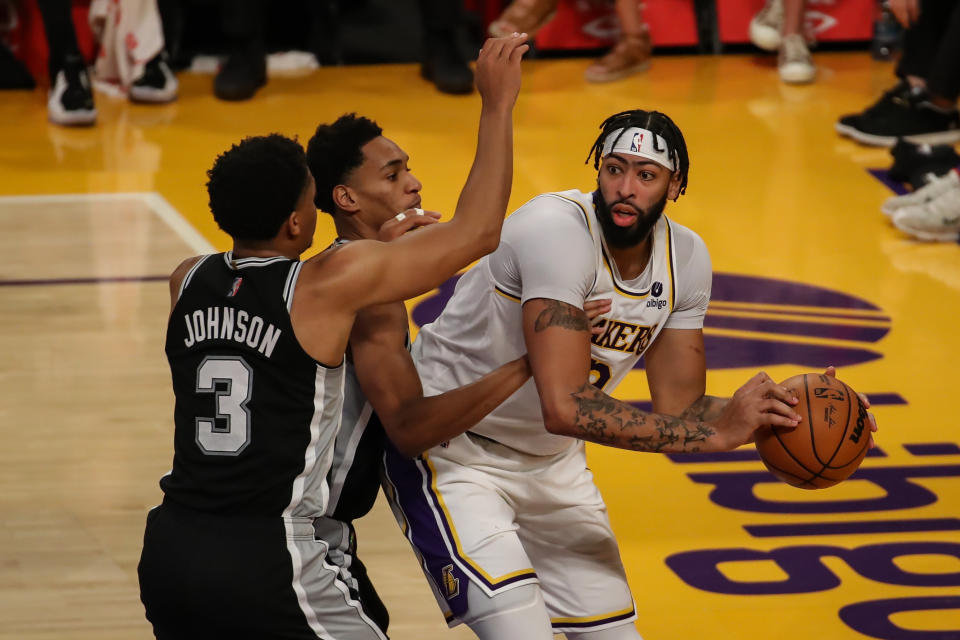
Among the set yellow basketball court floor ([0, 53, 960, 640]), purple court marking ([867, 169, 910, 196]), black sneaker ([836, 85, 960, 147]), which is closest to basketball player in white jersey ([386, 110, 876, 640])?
yellow basketball court floor ([0, 53, 960, 640])

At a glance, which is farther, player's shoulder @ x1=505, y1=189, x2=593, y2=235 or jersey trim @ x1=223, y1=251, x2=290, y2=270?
player's shoulder @ x1=505, y1=189, x2=593, y2=235

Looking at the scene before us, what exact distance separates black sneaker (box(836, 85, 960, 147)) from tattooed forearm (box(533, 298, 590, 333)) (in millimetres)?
6101

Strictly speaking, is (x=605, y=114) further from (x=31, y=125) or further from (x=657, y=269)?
(x=657, y=269)

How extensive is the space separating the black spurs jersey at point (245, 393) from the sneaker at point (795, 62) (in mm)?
7779

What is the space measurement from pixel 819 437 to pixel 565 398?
2.19ft

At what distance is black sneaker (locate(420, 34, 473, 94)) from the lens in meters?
9.80

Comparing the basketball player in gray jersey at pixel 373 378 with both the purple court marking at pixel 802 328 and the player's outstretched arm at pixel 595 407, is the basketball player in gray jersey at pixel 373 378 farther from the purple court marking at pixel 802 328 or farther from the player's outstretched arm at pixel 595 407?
the purple court marking at pixel 802 328

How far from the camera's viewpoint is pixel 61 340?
20.5 feet

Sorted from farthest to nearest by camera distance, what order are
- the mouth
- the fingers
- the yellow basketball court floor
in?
the yellow basketball court floor
the mouth
the fingers

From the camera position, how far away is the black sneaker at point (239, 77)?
955cm

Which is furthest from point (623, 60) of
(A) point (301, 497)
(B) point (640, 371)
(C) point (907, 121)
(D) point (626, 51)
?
(A) point (301, 497)

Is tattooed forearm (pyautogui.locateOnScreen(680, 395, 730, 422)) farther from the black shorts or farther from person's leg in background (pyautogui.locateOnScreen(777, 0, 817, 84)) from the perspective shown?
person's leg in background (pyautogui.locateOnScreen(777, 0, 817, 84))

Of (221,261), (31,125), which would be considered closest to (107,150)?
(31,125)

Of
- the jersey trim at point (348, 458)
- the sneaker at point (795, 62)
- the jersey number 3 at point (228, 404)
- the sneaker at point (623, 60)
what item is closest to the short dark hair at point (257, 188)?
the jersey number 3 at point (228, 404)
